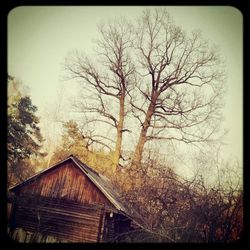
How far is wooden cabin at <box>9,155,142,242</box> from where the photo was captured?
11062mm

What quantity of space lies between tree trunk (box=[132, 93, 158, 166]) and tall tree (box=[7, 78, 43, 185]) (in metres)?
8.21

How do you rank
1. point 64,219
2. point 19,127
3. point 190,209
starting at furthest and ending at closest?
point 19,127
point 64,219
point 190,209

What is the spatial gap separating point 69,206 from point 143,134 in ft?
24.0

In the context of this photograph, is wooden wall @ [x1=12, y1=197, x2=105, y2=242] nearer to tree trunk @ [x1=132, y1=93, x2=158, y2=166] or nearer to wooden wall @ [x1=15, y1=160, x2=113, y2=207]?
wooden wall @ [x1=15, y1=160, x2=113, y2=207]

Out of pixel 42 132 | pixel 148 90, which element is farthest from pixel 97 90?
pixel 42 132

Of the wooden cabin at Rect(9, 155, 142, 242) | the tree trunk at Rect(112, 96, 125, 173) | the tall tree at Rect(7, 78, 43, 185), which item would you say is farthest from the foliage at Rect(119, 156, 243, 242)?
the tall tree at Rect(7, 78, 43, 185)

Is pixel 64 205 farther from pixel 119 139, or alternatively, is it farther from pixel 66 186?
pixel 119 139

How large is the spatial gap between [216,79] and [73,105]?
29.6 ft

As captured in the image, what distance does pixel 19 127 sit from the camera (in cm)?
2059

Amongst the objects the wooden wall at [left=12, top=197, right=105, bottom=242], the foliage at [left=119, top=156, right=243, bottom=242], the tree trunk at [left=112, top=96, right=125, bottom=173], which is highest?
the tree trunk at [left=112, top=96, right=125, bottom=173]

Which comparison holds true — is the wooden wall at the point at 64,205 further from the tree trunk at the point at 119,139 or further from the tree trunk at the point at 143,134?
the tree trunk at the point at 119,139

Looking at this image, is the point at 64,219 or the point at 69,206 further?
the point at 69,206

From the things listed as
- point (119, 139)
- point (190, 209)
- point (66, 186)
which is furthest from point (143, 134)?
point (190, 209)

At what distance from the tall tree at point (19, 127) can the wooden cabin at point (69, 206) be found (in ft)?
27.8
